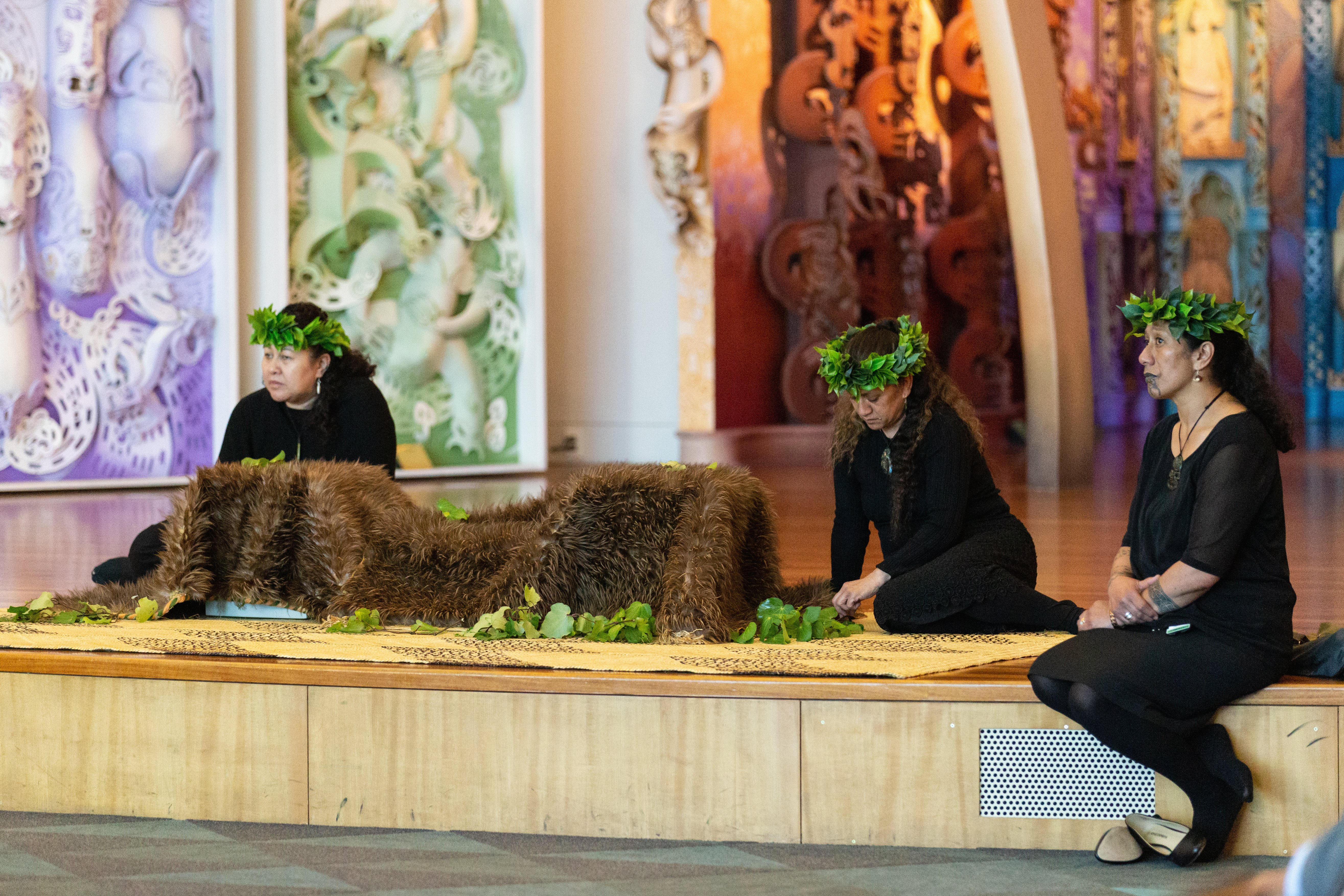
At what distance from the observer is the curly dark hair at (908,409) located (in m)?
3.73

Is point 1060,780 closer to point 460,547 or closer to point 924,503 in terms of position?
point 924,503

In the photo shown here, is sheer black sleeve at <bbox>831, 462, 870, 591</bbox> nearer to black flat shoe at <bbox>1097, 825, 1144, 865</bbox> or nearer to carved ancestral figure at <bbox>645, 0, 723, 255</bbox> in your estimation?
black flat shoe at <bbox>1097, 825, 1144, 865</bbox>

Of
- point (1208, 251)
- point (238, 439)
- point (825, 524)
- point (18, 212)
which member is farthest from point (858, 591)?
point (1208, 251)

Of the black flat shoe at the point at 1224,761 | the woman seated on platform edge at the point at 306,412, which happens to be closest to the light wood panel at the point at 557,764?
the black flat shoe at the point at 1224,761

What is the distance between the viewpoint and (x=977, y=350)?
12672mm

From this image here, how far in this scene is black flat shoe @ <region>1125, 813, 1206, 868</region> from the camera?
2842 millimetres

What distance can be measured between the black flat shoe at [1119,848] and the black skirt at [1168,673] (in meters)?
0.22

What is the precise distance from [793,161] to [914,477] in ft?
24.3

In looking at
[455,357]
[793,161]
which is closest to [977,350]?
[793,161]

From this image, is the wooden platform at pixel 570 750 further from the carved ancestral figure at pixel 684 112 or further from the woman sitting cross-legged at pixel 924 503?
the carved ancestral figure at pixel 684 112

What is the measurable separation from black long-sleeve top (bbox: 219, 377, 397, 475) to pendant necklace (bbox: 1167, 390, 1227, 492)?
221 cm

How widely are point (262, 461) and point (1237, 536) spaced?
95.5 inches

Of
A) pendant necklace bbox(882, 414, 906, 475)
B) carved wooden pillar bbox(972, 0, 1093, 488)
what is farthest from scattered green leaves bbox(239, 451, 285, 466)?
carved wooden pillar bbox(972, 0, 1093, 488)

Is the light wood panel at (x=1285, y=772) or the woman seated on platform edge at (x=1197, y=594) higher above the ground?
the woman seated on platform edge at (x=1197, y=594)
